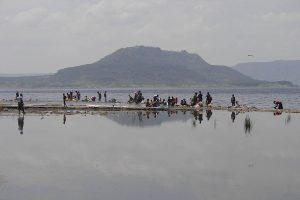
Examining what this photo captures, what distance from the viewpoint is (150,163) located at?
90.2 ft

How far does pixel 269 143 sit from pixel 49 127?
21248 millimetres

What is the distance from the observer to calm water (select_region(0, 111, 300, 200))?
20984 mm

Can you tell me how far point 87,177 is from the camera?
934 inches

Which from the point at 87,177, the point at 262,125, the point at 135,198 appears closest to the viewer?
the point at 135,198

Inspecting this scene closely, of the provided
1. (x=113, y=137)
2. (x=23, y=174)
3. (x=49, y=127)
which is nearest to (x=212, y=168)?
(x=23, y=174)

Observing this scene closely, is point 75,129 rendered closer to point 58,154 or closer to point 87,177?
point 58,154

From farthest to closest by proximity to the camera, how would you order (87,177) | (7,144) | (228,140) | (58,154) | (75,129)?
(75,129), (228,140), (7,144), (58,154), (87,177)

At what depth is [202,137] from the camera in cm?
3950

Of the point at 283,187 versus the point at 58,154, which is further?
the point at 58,154

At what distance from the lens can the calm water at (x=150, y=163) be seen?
2098cm

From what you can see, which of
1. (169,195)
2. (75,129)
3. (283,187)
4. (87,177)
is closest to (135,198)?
(169,195)

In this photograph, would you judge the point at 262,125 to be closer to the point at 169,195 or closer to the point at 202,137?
the point at 202,137

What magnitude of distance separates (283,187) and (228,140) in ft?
52.1

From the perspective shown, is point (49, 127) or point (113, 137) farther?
point (49, 127)
